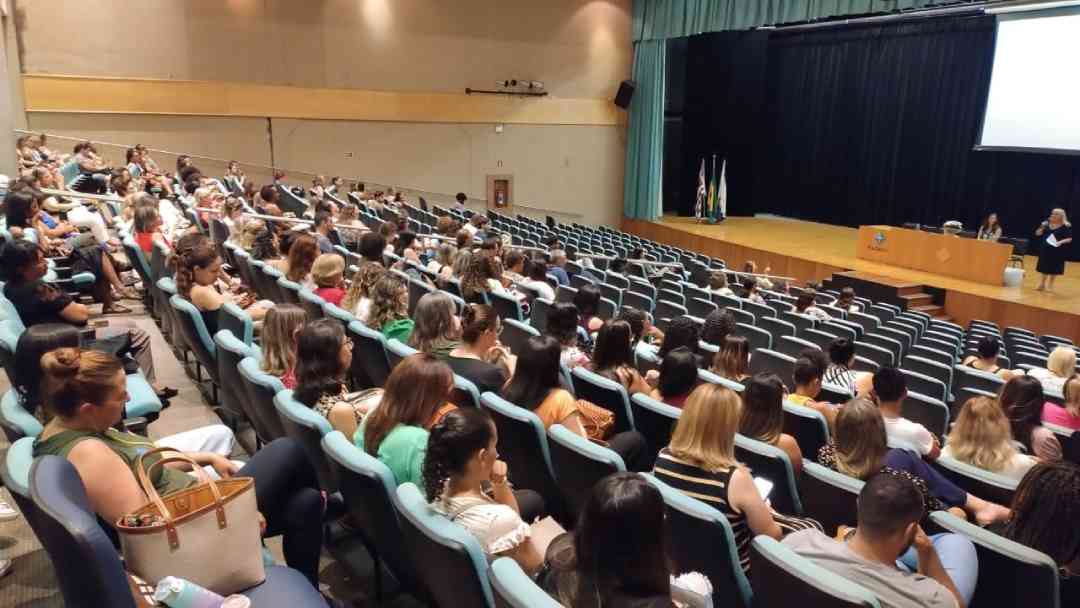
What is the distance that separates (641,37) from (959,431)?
16488mm

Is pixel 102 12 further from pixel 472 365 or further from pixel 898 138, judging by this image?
pixel 898 138

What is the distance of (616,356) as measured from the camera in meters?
3.73

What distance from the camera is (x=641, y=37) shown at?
18156 millimetres

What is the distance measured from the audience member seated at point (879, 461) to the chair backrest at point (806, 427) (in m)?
0.44

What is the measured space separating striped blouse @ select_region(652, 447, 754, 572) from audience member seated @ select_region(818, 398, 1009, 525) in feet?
2.01

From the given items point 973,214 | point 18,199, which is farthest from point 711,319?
point 973,214

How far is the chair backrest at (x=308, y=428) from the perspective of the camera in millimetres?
2422

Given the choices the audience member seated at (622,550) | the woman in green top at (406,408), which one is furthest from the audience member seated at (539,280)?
the audience member seated at (622,550)

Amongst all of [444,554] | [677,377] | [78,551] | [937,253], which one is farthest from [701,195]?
[78,551]

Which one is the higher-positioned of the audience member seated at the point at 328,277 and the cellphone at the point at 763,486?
the audience member seated at the point at 328,277

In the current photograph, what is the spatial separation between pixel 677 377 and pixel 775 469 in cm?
84

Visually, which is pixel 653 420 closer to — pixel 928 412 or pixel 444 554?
pixel 444 554

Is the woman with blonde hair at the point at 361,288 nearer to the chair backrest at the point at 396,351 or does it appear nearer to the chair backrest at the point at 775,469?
the chair backrest at the point at 396,351

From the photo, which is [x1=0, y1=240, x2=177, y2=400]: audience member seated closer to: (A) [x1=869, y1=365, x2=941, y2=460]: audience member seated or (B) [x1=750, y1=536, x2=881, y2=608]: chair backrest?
(B) [x1=750, y1=536, x2=881, y2=608]: chair backrest
